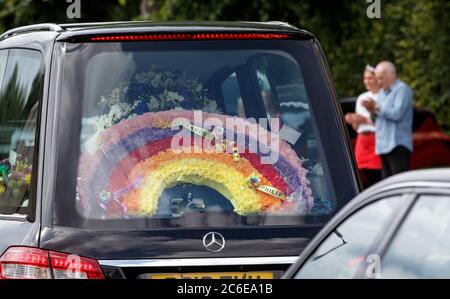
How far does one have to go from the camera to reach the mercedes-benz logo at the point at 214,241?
6.35 metres

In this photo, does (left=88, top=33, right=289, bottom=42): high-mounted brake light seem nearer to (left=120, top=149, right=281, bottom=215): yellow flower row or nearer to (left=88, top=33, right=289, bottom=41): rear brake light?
(left=88, top=33, right=289, bottom=41): rear brake light

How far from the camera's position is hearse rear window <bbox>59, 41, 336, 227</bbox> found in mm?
6555

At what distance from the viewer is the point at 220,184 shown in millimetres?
6648

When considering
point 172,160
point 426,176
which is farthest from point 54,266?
point 426,176

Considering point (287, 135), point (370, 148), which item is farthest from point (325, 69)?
point (370, 148)

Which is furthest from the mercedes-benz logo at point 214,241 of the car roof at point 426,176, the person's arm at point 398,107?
the person's arm at point 398,107

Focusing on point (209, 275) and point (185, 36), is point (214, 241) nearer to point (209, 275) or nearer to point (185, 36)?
point (209, 275)

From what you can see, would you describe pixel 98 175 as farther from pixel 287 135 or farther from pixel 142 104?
pixel 287 135

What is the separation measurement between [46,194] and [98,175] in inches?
9.6

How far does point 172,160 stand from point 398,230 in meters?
2.27

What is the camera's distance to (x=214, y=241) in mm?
6371

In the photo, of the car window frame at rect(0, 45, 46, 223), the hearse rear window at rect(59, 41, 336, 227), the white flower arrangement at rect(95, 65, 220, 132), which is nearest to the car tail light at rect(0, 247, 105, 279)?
the car window frame at rect(0, 45, 46, 223)

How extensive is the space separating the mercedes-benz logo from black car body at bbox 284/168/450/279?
1336 millimetres
